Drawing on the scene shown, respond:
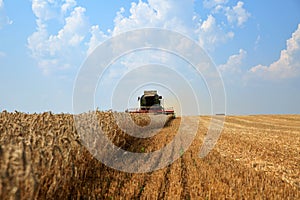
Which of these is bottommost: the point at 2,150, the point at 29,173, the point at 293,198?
the point at 293,198

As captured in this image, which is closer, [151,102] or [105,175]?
[105,175]

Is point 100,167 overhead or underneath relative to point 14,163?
underneath

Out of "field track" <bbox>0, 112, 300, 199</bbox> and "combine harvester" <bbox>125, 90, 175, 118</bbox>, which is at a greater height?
"combine harvester" <bbox>125, 90, 175, 118</bbox>

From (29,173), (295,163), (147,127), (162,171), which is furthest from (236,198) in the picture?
(147,127)

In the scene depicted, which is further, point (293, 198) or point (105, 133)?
point (105, 133)

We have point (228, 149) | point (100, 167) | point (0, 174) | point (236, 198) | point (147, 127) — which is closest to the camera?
point (0, 174)

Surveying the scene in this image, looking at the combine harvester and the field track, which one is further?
the combine harvester

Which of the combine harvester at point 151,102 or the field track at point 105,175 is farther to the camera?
the combine harvester at point 151,102

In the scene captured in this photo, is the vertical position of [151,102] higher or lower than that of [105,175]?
higher

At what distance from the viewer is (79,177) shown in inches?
232

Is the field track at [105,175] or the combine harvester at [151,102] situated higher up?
the combine harvester at [151,102]

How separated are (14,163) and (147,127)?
15808 mm

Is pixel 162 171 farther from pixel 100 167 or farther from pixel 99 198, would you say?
pixel 99 198

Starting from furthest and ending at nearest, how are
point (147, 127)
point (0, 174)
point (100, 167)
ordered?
point (147, 127)
point (100, 167)
point (0, 174)
